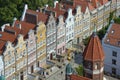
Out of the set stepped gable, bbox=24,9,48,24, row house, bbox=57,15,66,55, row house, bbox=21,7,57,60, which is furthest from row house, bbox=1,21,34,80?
row house, bbox=57,15,66,55

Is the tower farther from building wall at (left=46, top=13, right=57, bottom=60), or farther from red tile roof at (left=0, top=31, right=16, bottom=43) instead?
building wall at (left=46, top=13, right=57, bottom=60)

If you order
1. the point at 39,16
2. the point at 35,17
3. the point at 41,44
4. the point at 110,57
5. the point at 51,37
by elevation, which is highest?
the point at 39,16

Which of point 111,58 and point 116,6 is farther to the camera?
point 116,6

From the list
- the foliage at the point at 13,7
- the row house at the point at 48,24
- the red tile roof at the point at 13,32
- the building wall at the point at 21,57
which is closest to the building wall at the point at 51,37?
the row house at the point at 48,24

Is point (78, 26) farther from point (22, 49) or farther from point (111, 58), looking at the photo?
point (22, 49)

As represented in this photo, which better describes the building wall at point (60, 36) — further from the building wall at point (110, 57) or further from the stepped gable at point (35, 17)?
the building wall at point (110, 57)

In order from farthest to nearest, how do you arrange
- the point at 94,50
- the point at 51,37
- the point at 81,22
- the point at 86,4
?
1. the point at 86,4
2. the point at 81,22
3. the point at 51,37
4. the point at 94,50

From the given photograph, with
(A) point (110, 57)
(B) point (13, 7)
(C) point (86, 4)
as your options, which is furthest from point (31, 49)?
(C) point (86, 4)

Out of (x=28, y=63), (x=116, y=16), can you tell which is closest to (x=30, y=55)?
(x=28, y=63)
